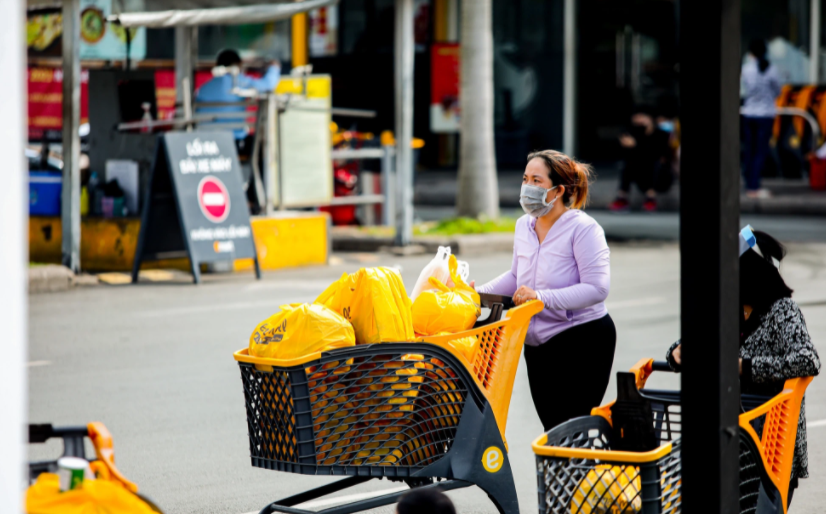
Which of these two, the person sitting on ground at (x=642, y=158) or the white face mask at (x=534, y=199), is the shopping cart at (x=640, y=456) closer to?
the white face mask at (x=534, y=199)

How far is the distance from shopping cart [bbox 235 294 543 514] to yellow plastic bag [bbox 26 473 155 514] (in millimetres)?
1091

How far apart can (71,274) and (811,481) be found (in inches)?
319

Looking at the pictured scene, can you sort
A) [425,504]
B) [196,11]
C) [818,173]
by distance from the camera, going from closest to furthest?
[425,504] → [196,11] → [818,173]

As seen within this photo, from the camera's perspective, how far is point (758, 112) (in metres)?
18.7

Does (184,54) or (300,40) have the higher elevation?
(300,40)

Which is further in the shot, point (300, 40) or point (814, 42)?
point (300, 40)

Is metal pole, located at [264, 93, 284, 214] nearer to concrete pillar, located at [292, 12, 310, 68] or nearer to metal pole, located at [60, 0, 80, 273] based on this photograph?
metal pole, located at [60, 0, 80, 273]

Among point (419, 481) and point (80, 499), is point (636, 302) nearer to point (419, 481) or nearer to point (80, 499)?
point (419, 481)

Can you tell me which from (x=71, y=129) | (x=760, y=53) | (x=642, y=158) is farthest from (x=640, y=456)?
(x=760, y=53)

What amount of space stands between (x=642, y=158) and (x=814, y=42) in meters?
6.66

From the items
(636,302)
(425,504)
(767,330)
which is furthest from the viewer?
(636,302)

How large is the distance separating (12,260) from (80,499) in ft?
3.15

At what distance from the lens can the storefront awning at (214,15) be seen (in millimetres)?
11984

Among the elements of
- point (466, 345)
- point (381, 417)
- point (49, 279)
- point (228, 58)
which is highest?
point (228, 58)
